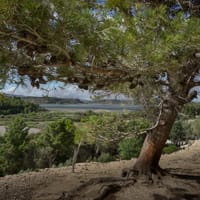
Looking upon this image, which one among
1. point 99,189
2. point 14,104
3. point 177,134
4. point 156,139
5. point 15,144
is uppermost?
point 14,104

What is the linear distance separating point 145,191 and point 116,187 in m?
0.31

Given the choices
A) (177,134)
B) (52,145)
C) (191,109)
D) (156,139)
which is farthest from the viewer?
(52,145)

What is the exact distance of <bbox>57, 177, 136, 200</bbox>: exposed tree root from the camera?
3.83 m

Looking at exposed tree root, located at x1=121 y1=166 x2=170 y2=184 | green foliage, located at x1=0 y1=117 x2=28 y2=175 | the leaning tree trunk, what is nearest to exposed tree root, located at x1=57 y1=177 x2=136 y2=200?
exposed tree root, located at x1=121 y1=166 x2=170 y2=184

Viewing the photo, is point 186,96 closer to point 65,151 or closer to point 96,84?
point 96,84

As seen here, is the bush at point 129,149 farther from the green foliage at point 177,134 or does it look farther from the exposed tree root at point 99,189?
the exposed tree root at point 99,189

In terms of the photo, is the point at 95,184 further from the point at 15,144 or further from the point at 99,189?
the point at 15,144

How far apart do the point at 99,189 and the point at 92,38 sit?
7.50 ft

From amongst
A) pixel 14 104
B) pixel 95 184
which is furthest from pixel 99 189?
pixel 14 104

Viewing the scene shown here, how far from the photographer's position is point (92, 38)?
202 centimetres

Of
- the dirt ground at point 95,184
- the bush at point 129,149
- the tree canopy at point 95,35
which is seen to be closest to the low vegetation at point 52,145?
the bush at point 129,149

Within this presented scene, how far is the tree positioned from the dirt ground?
5.18 feet

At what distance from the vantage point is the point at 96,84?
3.15 m

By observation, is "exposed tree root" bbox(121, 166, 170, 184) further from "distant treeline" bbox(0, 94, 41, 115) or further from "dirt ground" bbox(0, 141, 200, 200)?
"distant treeline" bbox(0, 94, 41, 115)
